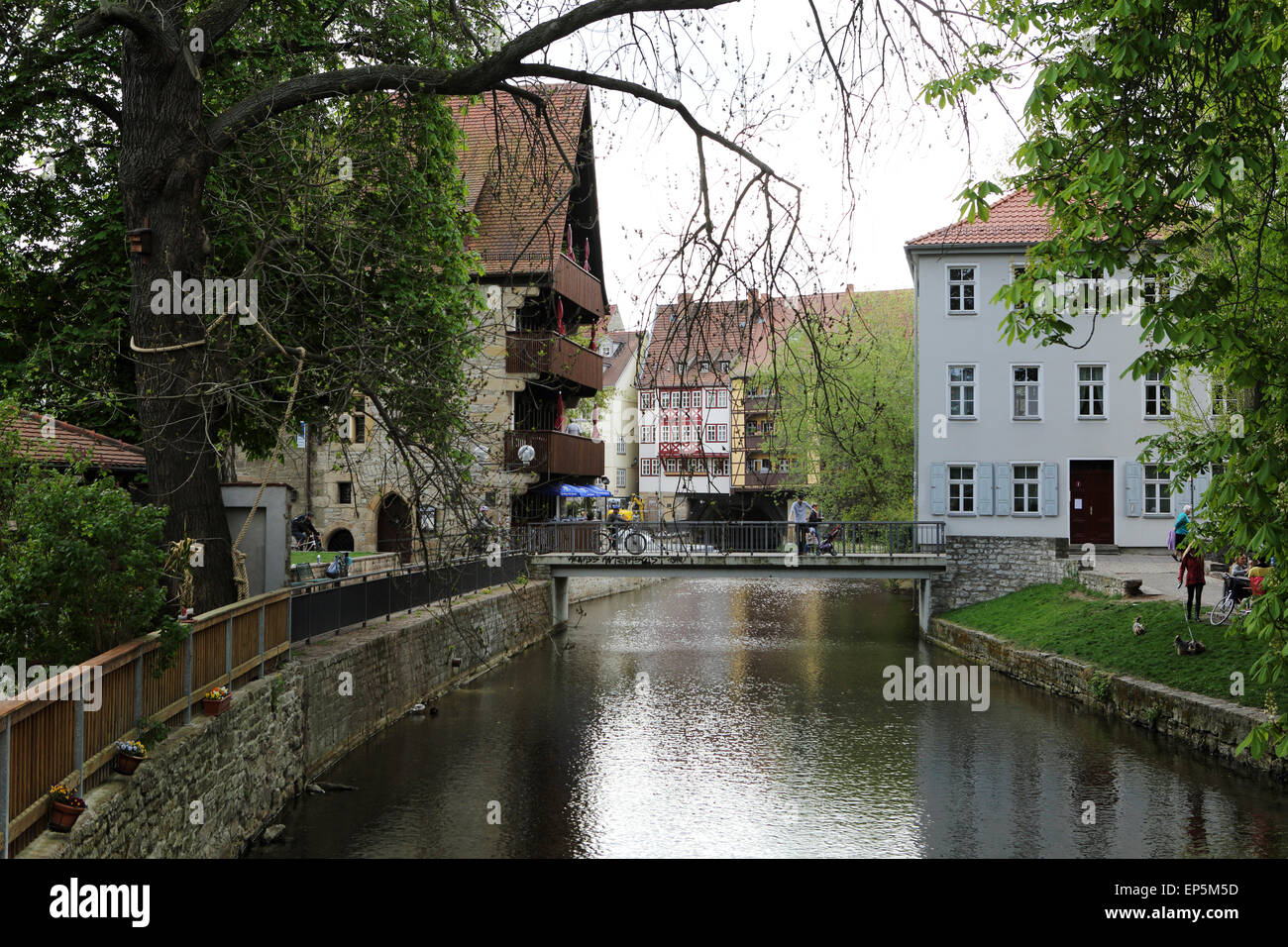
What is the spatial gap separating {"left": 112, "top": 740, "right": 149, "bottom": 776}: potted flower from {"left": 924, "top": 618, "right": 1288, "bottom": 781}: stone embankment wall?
11.2m

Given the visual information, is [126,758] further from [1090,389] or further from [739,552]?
[1090,389]

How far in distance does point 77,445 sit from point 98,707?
7.61 meters

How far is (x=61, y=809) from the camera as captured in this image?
6.39 meters

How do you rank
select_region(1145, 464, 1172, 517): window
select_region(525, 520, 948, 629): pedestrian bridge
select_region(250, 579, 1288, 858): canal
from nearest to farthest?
1. select_region(250, 579, 1288, 858): canal
2. select_region(525, 520, 948, 629): pedestrian bridge
3. select_region(1145, 464, 1172, 517): window

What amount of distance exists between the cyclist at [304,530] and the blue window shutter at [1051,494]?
1941cm

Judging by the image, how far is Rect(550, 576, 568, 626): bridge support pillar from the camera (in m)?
29.0

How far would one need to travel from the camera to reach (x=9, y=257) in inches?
638

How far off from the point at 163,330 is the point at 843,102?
646cm

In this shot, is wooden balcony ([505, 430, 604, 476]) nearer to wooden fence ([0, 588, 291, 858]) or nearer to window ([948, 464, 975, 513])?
window ([948, 464, 975, 513])

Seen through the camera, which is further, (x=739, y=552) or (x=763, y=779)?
(x=739, y=552)

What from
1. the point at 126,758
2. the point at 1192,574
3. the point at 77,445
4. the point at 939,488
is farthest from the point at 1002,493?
the point at 126,758

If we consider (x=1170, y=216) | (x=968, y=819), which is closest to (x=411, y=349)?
(x=1170, y=216)

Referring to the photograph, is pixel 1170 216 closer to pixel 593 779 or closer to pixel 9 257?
pixel 593 779

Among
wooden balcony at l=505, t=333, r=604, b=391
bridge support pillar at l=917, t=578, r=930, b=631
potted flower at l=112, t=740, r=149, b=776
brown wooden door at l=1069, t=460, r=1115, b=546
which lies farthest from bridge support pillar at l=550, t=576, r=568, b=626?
potted flower at l=112, t=740, r=149, b=776
